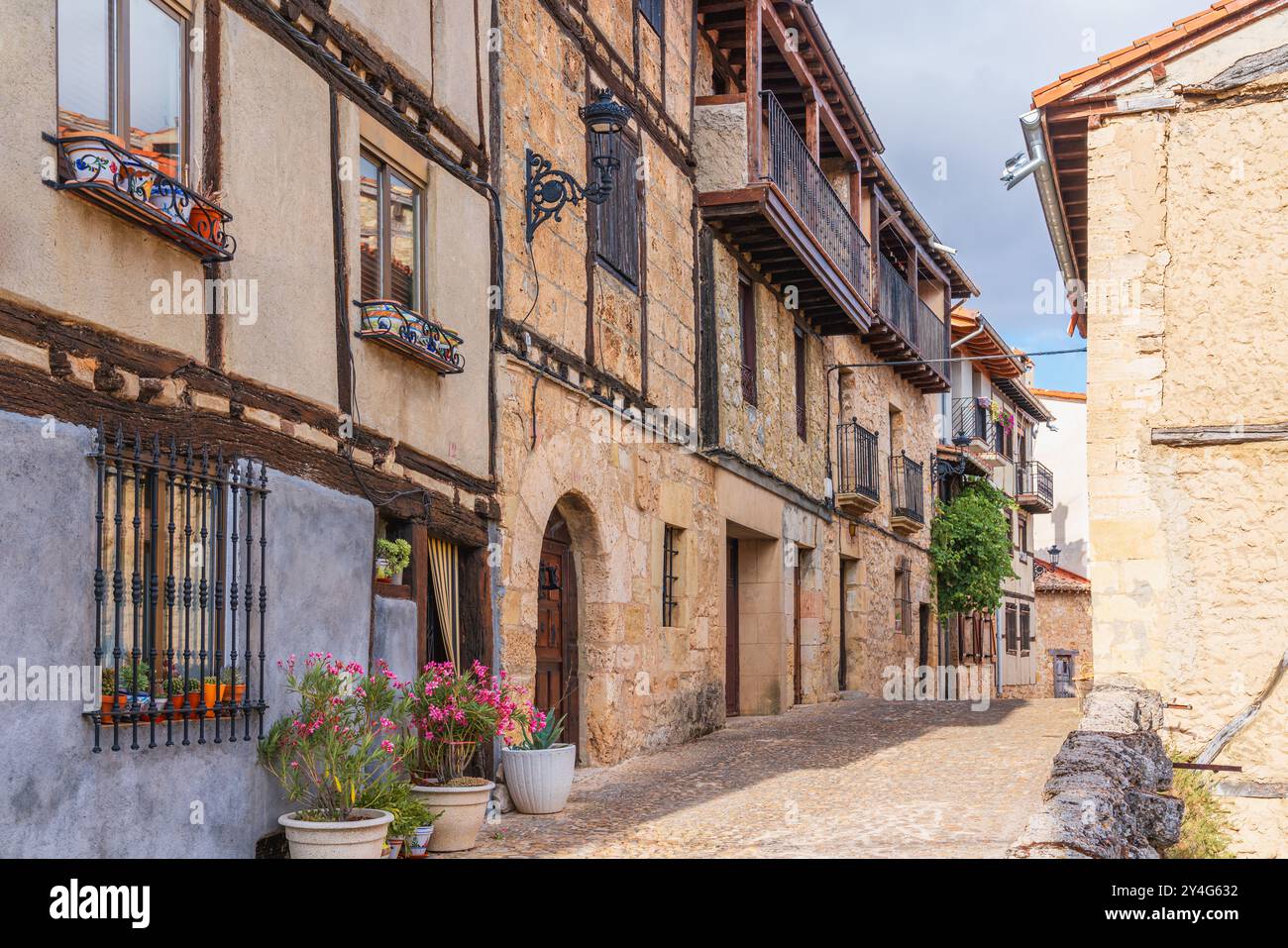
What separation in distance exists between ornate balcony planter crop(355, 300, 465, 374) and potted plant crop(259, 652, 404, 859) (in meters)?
1.75

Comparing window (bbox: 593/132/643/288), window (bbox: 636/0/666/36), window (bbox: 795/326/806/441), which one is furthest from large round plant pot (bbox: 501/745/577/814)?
window (bbox: 795/326/806/441)

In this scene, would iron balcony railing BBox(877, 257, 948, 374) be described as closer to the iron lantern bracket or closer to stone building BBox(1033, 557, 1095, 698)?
the iron lantern bracket

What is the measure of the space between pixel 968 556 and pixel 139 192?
22.1m

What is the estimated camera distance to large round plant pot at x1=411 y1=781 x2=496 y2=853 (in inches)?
283

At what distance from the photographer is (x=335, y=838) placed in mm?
5938

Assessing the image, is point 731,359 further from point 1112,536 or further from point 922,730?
point 1112,536

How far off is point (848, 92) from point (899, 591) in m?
8.92

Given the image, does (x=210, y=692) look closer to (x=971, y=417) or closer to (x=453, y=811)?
(x=453, y=811)

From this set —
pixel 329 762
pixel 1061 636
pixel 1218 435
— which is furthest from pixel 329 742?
pixel 1061 636

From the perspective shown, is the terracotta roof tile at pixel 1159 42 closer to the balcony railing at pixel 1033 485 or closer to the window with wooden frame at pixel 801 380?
the window with wooden frame at pixel 801 380

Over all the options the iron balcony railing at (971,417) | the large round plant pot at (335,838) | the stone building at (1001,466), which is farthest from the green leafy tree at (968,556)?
the large round plant pot at (335,838)

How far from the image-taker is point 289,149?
6680 millimetres

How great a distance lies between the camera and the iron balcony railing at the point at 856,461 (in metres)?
19.1
